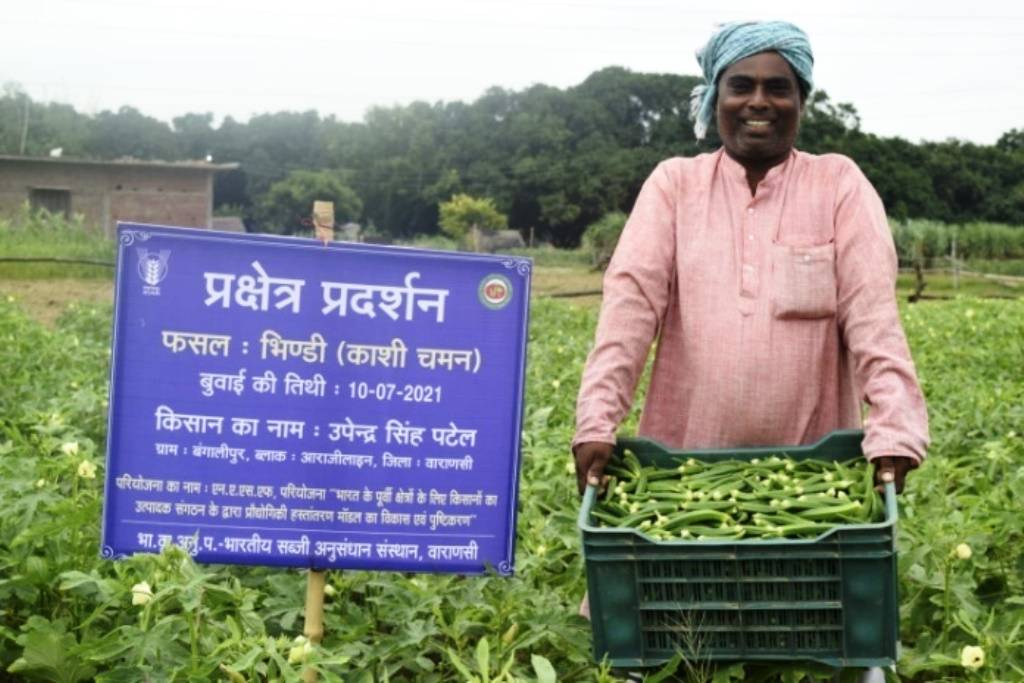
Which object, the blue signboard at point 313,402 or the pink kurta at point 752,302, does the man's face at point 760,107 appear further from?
the blue signboard at point 313,402

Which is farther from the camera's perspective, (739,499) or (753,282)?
(753,282)

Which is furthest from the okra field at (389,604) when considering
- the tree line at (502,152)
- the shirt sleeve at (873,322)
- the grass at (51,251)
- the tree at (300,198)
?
the tree at (300,198)

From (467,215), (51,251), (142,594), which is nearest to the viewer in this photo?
(142,594)

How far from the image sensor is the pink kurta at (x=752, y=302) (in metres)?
3.12

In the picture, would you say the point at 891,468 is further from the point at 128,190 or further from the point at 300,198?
the point at 300,198

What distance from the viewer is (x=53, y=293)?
2225 cm

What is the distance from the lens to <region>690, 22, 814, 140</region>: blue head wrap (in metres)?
3.12

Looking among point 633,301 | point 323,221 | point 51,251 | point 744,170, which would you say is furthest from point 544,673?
point 51,251

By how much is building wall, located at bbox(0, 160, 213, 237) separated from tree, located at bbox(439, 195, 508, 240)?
24473mm

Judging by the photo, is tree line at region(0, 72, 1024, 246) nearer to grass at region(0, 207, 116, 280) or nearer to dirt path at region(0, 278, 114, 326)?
grass at region(0, 207, 116, 280)

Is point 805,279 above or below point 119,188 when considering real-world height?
below

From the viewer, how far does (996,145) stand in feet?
206

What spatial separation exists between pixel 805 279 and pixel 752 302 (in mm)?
136

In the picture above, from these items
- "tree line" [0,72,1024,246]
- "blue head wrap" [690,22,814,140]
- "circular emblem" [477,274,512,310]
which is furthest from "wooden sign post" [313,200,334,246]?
"tree line" [0,72,1024,246]
